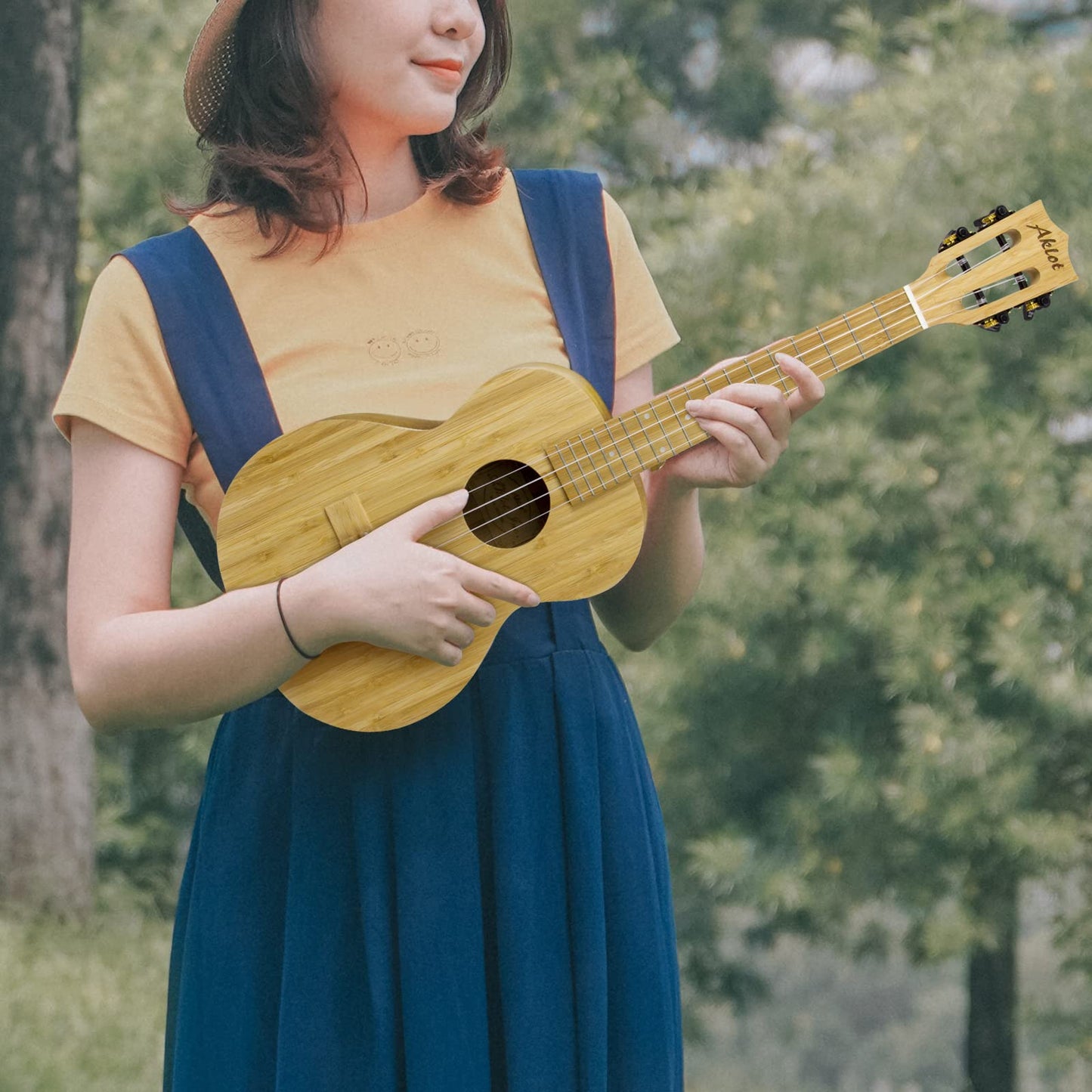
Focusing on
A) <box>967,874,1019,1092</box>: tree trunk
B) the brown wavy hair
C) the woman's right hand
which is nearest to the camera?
the woman's right hand

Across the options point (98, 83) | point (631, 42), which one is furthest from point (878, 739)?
point (98, 83)

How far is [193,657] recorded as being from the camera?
4.66ft

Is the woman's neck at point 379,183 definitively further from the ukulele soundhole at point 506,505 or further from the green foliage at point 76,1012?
the green foliage at point 76,1012

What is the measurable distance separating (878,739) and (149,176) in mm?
3216

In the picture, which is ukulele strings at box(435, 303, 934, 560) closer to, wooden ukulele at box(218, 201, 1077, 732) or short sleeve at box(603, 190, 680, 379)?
wooden ukulele at box(218, 201, 1077, 732)

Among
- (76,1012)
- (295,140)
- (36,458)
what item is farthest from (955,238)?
(36,458)

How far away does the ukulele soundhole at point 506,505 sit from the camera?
1535 millimetres

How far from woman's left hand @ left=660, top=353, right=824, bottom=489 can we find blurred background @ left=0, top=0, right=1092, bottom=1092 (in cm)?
267

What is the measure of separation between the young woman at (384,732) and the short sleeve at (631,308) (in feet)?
0.33

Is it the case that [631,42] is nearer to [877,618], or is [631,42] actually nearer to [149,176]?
[149,176]

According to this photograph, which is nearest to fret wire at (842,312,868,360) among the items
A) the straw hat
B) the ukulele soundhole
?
the ukulele soundhole

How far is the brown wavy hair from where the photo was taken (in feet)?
5.25

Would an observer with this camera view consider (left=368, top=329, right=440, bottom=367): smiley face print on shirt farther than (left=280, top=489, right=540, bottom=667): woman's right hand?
Yes

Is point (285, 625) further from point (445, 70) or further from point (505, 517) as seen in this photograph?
point (445, 70)
